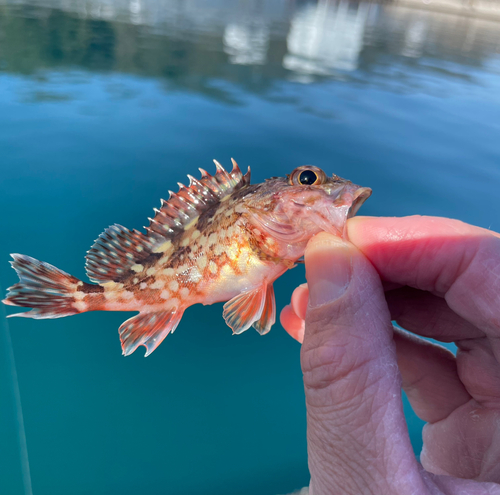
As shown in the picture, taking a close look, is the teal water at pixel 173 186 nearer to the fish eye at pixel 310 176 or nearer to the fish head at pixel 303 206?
the fish head at pixel 303 206

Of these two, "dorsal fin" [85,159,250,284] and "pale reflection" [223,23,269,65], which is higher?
"pale reflection" [223,23,269,65]

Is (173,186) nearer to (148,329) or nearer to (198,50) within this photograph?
(148,329)

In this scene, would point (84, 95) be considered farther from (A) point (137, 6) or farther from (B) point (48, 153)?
(A) point (137, 6)

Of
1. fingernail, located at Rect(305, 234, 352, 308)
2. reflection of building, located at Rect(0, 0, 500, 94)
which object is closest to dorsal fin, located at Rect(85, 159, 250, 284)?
fingernail, located at Rect(305, 234, 352, 308)

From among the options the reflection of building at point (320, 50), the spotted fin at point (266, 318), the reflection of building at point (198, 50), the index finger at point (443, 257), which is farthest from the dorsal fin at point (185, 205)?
the reflection of building at point (320, 50)

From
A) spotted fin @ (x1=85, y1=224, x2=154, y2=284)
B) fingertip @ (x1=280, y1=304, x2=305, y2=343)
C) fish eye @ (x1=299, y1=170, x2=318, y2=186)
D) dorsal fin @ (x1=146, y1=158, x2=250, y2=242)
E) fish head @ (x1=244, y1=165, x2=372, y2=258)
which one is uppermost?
fish eye @ (x1=299, y1=170, x2=318, y2=186)

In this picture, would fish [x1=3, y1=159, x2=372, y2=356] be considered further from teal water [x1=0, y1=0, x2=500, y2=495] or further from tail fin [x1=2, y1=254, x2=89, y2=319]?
teal water [x1=0, y1=0, x2=500, y2=495]

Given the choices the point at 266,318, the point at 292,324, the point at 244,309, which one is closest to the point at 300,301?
the point at 292,324
